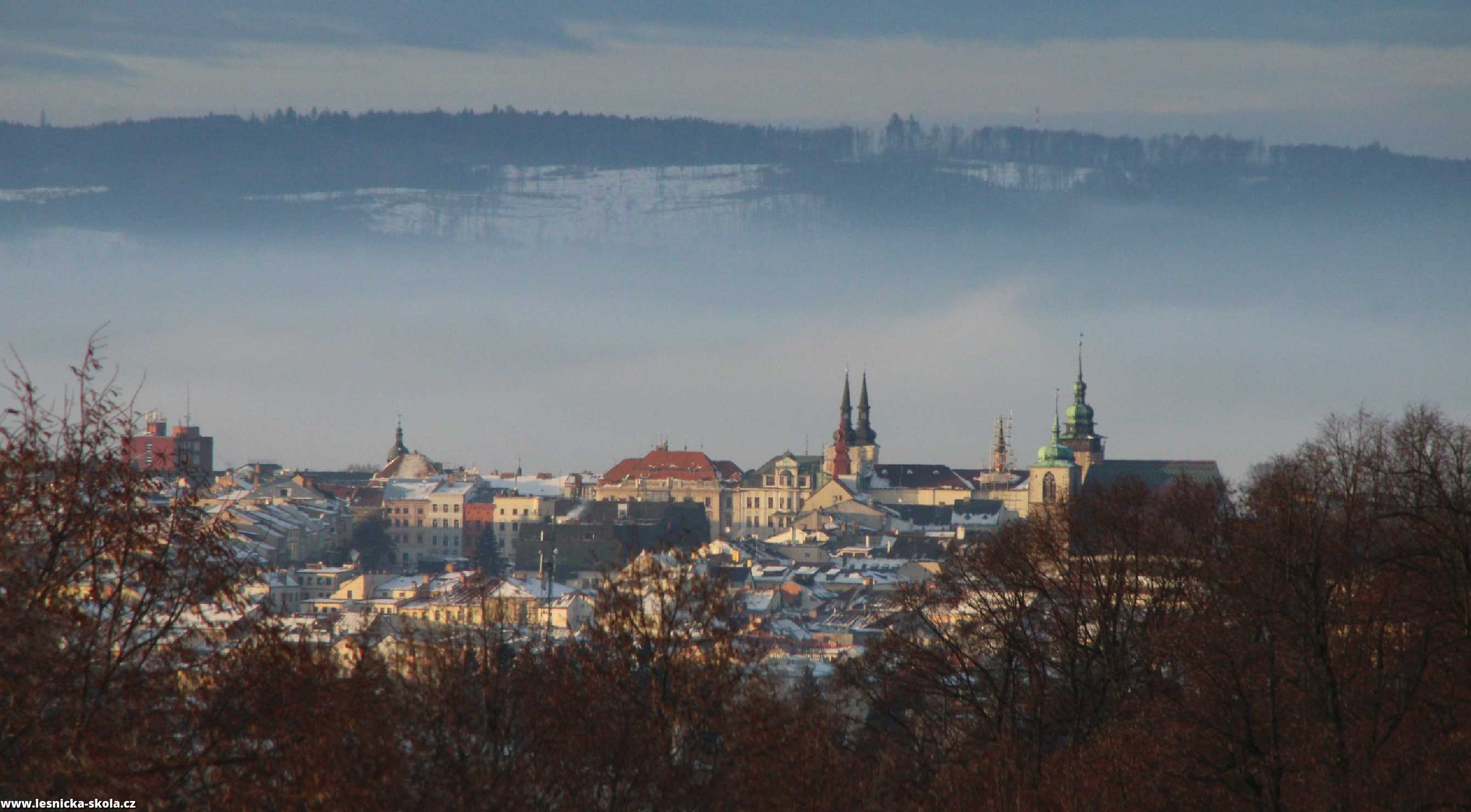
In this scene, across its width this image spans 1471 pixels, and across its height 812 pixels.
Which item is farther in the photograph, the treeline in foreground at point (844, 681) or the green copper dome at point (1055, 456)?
the green copper dome at point (1055, 456)

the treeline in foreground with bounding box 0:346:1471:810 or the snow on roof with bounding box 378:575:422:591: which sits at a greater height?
the treeline in foreground with bounding box 0:346:1471:810

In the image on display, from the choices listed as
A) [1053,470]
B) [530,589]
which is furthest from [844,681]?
[1053,470]

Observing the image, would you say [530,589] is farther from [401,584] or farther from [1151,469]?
[1151,469]

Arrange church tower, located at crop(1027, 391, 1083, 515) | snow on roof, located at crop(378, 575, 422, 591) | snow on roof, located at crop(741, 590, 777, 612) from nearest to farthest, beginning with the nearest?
snow on roof, located at crop(741, 590, 777, 612) → snow on roof, located at crop(378, 575, 422, 591) → church tower, located at crop(1027, 391, 1083, 515)

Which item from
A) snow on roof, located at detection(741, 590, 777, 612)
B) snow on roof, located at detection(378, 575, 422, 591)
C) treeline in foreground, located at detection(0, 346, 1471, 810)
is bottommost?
snow on roof, located at detection(378, 575, 422, 591)

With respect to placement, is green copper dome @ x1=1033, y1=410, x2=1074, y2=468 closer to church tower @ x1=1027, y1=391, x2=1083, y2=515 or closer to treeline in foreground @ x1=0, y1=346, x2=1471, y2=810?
church tower @ x1=1027, y1=391, x2=1083, y2=515

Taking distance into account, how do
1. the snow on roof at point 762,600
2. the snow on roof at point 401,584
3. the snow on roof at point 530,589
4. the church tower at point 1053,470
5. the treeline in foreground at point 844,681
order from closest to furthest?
the treeline in foreground at point 844,681 → the snow on roof at point 530,589 → the snow on roof at point 762,600 → the snow on roof at point 401,584 → the church tower at point 1053,470

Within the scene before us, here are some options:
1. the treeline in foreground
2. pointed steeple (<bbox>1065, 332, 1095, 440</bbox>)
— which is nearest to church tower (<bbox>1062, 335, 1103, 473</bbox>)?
pointed steeple (<bbox>1065, 332, 1095, 440</bbox>)

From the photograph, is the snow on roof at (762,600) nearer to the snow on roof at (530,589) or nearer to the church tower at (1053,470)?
the snow on roof at (530,589)

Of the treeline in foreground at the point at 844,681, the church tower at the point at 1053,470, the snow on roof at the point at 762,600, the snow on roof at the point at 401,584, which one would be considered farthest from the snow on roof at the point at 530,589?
the treeline in foreground at the point at 844,681
